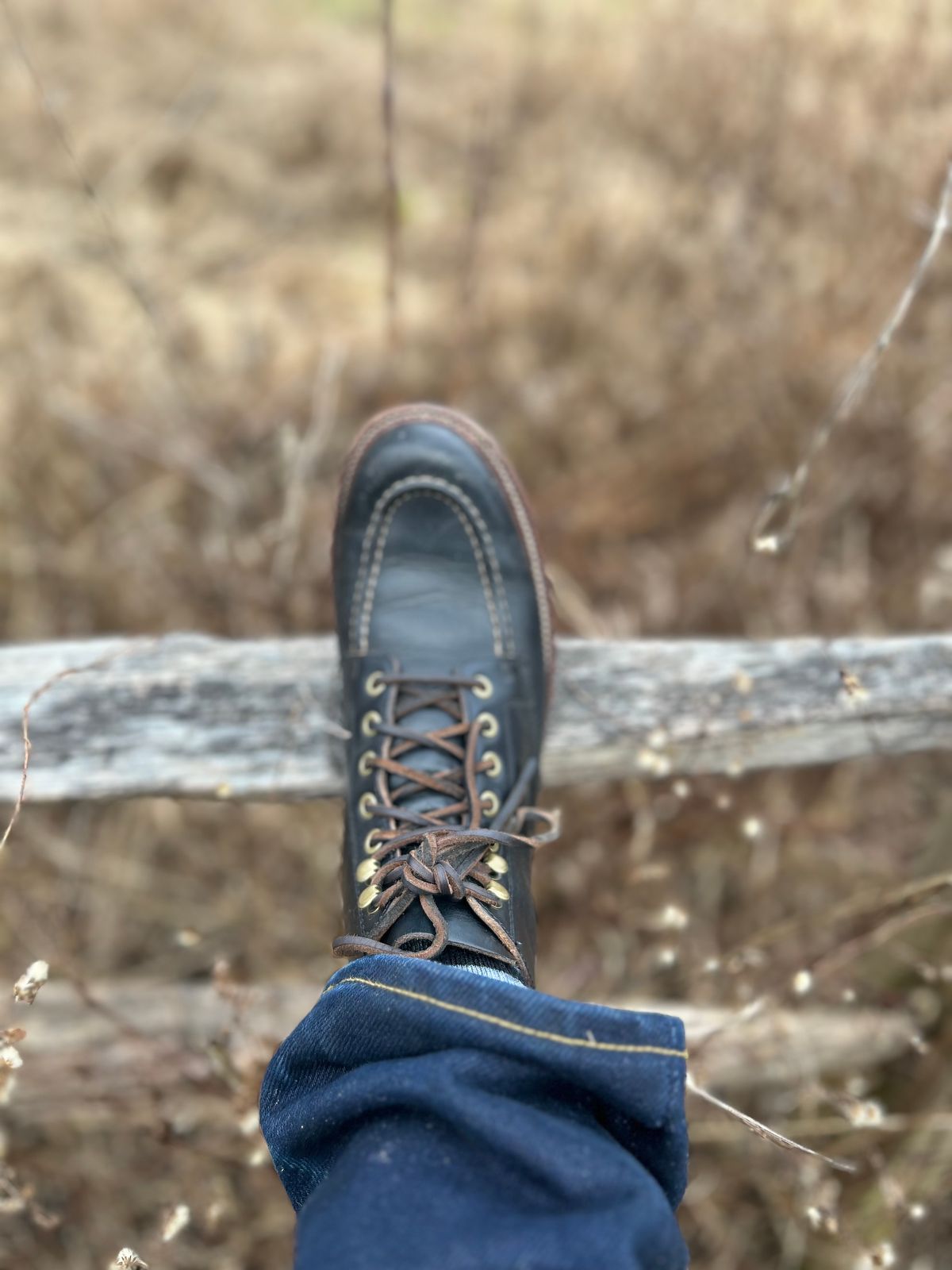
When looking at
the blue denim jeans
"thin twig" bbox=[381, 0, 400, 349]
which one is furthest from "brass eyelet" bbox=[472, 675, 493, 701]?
"thin twig" bbox=[381, 0, 400, 349]

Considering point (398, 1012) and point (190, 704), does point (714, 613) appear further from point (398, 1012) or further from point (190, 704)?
point (398, 1012)

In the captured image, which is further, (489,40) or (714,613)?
(489,40)

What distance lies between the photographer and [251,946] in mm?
1998

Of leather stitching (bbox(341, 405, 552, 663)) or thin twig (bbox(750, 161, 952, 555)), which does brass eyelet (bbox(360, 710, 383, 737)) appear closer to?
leather stitching (bbox(341, 405, 552, 663))

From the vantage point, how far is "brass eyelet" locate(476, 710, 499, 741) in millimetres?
1392

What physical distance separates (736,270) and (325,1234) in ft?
7.76

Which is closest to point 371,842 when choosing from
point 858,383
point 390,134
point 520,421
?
point 858,383

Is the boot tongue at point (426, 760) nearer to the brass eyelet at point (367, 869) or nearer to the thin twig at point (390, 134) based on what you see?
the brass eyelet at point (367, 869)

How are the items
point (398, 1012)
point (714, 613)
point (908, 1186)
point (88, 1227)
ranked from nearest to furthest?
1. point (398, 1012)
2. point (908, 1186)
3. point (88, 1227)
4. point (714, 613)

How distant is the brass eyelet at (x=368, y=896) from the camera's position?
119 centimetres

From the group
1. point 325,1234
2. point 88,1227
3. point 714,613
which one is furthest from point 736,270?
point 88,1227

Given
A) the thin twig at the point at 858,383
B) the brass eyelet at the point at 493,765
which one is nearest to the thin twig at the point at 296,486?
the brass eyelet at the point at 493,765

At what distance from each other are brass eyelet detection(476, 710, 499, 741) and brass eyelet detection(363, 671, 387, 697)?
16cm

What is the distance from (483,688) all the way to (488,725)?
0.06 meters
